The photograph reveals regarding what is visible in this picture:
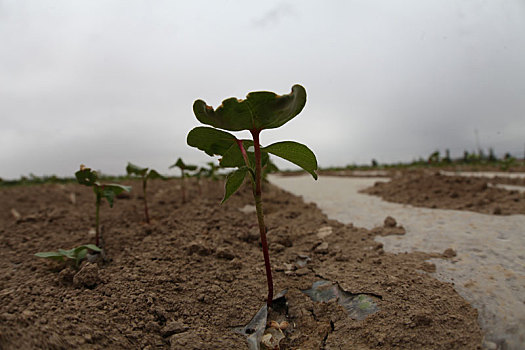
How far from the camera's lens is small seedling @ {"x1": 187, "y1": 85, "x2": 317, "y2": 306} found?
927 millimetres

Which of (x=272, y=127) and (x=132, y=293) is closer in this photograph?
(x=272, y=127)

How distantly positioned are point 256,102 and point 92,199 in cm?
295

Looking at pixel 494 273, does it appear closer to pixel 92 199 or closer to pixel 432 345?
pixel 432 345

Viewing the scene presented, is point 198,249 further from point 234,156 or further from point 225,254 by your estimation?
point 234,156

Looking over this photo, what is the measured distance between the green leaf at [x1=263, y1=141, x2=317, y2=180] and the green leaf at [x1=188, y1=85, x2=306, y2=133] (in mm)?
109

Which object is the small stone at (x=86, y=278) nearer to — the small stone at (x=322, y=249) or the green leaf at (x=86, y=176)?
the green leaf at (x=86, y=176)

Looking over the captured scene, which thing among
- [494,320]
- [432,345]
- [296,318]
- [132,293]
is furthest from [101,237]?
[494,320]

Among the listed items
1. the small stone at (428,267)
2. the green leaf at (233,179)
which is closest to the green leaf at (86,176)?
the green leaf at (233,179)

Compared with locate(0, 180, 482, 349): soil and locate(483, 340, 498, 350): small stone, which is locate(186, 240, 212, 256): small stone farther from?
locate(483, 340, 498, 350): small stone

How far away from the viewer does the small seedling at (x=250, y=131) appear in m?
0.93

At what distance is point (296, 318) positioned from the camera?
46.3 inches


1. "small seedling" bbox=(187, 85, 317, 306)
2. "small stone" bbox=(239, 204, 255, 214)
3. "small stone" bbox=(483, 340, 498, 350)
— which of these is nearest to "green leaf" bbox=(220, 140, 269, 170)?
"small seedling" bbox=(187, 85, 317, 306)

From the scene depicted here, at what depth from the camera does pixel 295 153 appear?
1.12 m

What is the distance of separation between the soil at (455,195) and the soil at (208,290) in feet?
3.88
